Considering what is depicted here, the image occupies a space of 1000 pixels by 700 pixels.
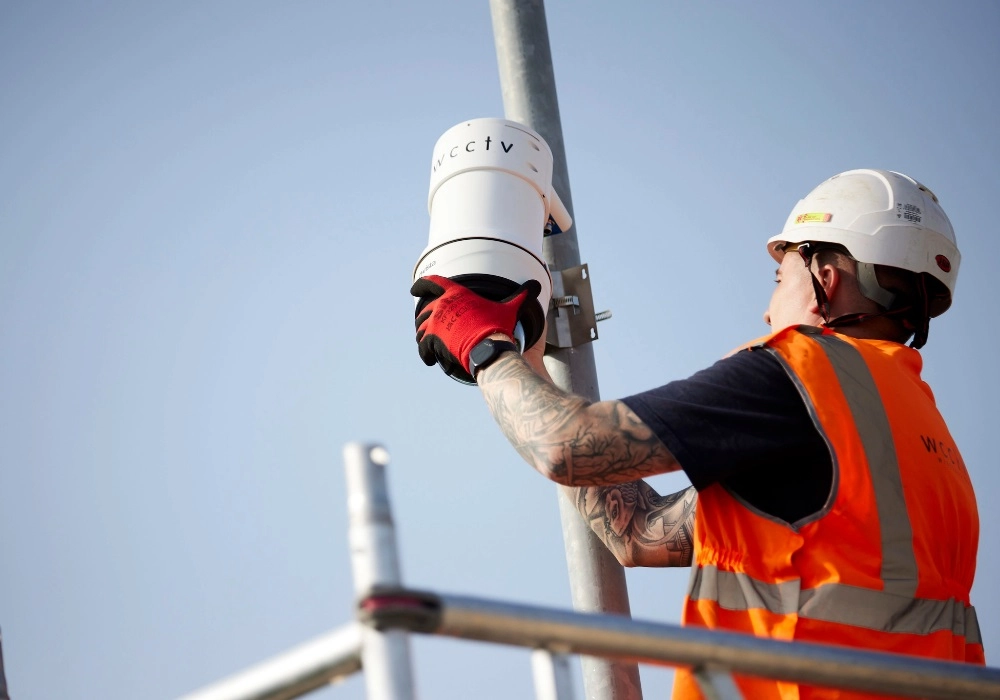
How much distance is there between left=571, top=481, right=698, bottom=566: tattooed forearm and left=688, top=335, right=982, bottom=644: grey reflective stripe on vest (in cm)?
74

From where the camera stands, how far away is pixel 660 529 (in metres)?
3.39

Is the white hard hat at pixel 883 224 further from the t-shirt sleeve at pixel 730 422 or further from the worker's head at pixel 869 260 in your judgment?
the t-shirt sleeve at pixel 730 422

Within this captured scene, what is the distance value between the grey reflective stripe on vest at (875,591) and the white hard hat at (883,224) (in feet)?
2.05

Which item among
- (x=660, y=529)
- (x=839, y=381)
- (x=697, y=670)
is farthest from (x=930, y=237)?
(x=697, y=670)

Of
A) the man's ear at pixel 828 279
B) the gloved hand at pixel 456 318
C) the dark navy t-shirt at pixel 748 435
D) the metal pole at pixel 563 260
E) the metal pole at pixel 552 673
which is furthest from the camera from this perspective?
the metal pole at pixel 563 260

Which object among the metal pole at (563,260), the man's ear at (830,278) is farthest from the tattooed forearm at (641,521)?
the man's ear at (830,278)

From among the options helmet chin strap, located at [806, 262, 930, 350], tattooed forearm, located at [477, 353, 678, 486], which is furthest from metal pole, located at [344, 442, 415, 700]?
helmet chin strap, located at [806, 262, 930, 350]

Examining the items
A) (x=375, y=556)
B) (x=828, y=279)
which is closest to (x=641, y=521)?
(x=828, y=279)

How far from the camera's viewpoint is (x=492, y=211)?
135 inches

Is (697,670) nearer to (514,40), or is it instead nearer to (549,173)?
(549,173)

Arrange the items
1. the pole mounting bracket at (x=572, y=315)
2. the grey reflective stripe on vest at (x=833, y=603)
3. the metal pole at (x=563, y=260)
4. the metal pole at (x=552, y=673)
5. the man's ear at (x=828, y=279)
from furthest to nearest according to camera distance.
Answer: the pole mounting bracket at (x=572, y=315) → the metal pole at (x=563, y=260) → the man's ear at (x=828, y=279) → the grey reflective stripe on vest at (x=833, y=603) → the metal pole at (x=552, y=673)

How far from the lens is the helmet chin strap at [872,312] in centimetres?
310

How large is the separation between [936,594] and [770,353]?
62cm

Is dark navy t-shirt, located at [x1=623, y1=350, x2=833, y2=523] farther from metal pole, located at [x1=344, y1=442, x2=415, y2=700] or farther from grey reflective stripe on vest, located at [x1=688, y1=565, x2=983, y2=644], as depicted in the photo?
metal pole, located at [x1=344, y1=442, x2=415, y2=700]
